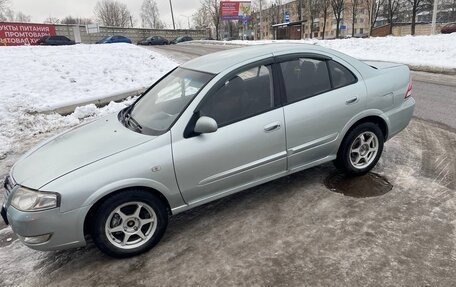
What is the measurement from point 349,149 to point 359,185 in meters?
0.44

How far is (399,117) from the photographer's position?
448 cm

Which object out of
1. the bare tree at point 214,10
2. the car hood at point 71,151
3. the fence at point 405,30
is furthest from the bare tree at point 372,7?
the car hood at point 71,151

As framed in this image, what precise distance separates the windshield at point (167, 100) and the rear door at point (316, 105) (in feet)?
3.19

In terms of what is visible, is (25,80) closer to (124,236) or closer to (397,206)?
(124,236)

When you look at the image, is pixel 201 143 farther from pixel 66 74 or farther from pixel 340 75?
pixel 66 74

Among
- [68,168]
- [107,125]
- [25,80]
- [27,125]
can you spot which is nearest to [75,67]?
[25,80]

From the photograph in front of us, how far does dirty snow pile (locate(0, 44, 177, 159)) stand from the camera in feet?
25.2

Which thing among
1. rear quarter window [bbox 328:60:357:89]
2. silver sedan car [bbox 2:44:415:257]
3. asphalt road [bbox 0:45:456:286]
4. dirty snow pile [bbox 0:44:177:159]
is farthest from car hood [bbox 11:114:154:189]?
dirty snow pile [bbox 0:44:177:159]

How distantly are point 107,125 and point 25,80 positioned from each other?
7224mm

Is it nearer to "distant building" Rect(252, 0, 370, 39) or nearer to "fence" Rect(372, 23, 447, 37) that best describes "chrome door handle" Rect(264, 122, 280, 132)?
"fence" Rect(372, 23, 447, 37)

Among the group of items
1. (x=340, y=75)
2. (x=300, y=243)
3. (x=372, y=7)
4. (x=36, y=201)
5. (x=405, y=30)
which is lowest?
(x=300, y=243)

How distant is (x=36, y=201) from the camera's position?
2883 millimetres

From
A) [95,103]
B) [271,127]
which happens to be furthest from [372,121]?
[95,103]

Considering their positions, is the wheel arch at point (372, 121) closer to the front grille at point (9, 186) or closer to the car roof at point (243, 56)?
the car roof at point (243, 56)
